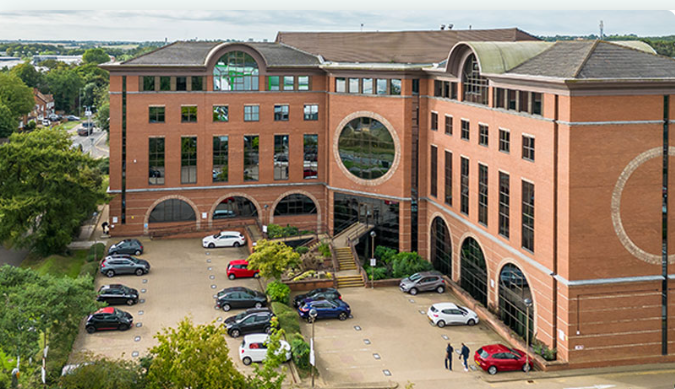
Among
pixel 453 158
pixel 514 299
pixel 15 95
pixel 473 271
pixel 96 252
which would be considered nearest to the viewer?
pixel 514 299

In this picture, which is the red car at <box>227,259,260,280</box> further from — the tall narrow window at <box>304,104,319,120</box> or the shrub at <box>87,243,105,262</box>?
the tall narrow window at <box>304,104,319,120</box>

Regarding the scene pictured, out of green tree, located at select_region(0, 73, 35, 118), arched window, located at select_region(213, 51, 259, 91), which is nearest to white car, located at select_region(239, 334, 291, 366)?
Result: arched window, located at select_region(213, 51, 259, 91)

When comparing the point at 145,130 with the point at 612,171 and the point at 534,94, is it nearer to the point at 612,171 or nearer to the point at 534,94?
the point at 534,94

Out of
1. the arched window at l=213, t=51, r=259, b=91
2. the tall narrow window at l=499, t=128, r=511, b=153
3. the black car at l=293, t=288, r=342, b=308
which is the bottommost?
the black car at l=293, t=288, r=342, b=308

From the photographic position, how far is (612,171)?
30.3 metres

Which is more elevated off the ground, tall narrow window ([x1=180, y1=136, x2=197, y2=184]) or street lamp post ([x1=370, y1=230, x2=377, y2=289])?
tall narrow window ([x1=180, y1=136, x2=197, y2=184])

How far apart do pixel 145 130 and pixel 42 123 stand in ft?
272

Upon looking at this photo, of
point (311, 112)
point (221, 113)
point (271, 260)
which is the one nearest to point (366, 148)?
point (311, 112)

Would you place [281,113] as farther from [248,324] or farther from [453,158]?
[248,324]

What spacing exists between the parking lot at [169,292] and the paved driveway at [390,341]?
4.35 m

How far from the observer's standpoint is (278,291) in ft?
127

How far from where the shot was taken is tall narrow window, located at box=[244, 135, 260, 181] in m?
52.6

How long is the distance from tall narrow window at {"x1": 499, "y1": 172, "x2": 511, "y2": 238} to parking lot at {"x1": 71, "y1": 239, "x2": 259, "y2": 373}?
47.6ft

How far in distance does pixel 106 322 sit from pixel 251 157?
20.7 meters
